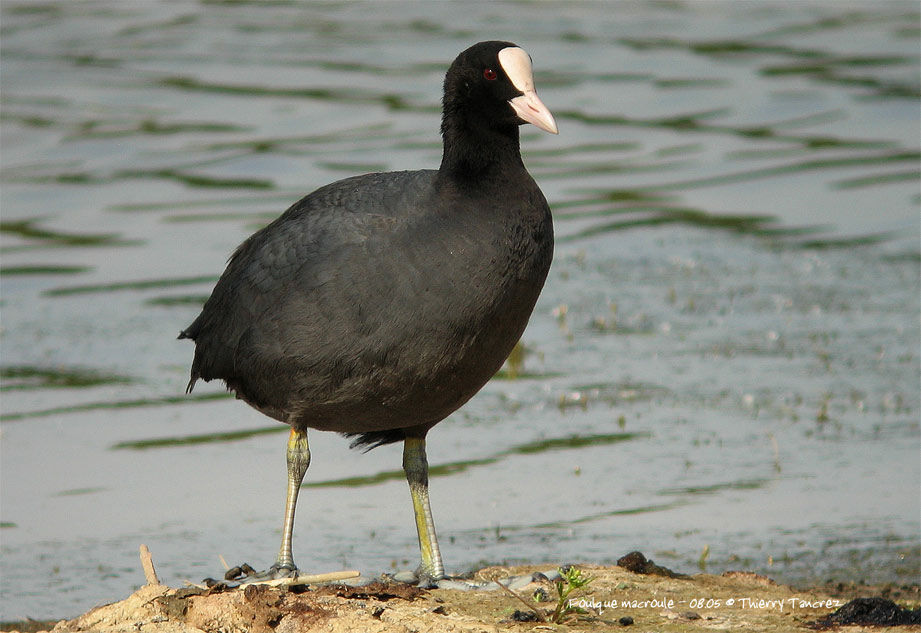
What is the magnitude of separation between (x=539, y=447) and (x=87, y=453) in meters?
2.17

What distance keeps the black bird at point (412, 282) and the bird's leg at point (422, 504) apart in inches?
0.4

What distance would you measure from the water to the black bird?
4.04 feet

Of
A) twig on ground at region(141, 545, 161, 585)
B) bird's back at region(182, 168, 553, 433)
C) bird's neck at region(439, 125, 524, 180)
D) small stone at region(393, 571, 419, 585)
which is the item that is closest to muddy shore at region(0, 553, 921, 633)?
twig on ground at region(141, 545, 161, 585)

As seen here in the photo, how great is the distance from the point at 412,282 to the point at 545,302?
4738mm

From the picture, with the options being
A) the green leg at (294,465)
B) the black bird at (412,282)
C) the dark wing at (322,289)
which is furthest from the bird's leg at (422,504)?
the dark wing at (322,289)

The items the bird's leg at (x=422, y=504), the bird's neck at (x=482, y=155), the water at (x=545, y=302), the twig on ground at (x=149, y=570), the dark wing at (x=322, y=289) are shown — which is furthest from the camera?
the water at (x=545, y=302)

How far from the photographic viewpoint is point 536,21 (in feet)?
59.4

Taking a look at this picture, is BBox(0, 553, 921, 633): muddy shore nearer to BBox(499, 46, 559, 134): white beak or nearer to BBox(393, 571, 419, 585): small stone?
BBox(393, 571, 419, 585): small stone

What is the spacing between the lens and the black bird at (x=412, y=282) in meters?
4.46

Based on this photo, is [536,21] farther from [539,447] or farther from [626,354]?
[539,447]

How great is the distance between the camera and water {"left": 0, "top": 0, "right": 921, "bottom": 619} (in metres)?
6.08

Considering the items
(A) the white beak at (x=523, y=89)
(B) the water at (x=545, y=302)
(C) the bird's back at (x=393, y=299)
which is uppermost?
(A) the white beak at (x=523, y=89)

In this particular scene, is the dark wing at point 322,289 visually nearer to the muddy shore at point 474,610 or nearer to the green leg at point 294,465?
the green leg at point 294,465

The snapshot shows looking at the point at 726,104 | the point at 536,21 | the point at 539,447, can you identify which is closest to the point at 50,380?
the point at 539,447
